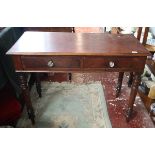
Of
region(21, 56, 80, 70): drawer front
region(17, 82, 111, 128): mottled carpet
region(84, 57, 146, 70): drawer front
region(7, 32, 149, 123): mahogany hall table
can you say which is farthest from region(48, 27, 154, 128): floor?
region(21, 56, 80, 70): drawer front

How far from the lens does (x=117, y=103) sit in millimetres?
1624

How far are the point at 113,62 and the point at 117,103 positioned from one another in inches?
24.7

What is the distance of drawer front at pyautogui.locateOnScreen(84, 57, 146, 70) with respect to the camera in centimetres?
110

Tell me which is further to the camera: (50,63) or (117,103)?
(117,103)

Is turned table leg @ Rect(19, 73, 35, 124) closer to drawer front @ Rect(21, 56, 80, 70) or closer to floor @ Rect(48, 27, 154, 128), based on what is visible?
drawer front @ Rect(21, 56, 80, 70)

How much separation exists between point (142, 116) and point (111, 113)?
0.83 feet

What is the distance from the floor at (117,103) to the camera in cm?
143

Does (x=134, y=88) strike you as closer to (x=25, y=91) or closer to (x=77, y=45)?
(x=77, y=45)

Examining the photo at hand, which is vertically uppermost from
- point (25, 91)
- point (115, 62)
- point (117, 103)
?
point (115, 62)

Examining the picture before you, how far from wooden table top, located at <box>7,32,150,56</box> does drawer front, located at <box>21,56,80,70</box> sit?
39 mm

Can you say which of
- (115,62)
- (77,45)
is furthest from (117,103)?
(77,45)

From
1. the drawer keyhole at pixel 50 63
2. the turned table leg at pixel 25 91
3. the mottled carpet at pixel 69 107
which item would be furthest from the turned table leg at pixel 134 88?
the turned table leg at pixel 25 91

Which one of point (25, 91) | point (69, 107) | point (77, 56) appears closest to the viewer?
point (77, 56)
